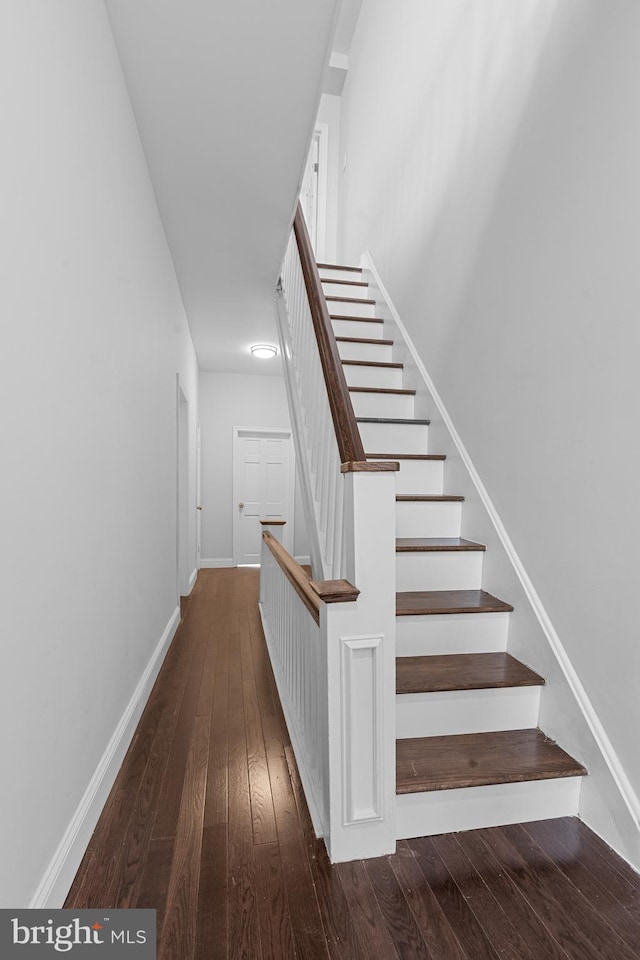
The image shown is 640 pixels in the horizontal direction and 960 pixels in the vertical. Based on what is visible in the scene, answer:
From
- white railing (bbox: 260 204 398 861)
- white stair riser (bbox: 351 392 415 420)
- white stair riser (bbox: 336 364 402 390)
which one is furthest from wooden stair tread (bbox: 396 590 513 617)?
white stair riser (bbox: 336 364 402 390)

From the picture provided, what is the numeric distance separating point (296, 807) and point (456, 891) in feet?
1.94

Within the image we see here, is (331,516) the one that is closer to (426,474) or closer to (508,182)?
(426,474)

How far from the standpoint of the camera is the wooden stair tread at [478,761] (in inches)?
62.7

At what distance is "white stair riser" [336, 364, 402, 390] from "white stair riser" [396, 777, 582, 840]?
2430mm

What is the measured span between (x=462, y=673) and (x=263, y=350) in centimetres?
459

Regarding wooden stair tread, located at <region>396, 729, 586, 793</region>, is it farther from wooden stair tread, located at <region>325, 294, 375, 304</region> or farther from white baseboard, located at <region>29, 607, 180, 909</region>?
wooden stair tread, located at <region>325, 294, 375, 304</region>

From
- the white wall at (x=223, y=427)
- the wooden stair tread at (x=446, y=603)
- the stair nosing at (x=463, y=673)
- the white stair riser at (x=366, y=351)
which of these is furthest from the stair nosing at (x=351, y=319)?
the white wall at (x=223, y=427)

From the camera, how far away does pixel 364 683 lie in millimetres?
A: 1501

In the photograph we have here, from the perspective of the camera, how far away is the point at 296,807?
1747 mm

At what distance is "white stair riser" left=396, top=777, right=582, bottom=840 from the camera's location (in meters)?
1.60

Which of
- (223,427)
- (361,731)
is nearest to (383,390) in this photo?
(361,731)

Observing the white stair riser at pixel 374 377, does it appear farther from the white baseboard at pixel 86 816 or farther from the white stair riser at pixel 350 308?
the white baseboard at pixel 86 816

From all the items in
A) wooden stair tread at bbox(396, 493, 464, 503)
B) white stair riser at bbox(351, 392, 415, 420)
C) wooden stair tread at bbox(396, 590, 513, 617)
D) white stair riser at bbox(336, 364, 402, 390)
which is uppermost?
white stair riser at bbox(336, 364, 402, 390)

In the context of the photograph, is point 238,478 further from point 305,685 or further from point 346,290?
point 305,685
